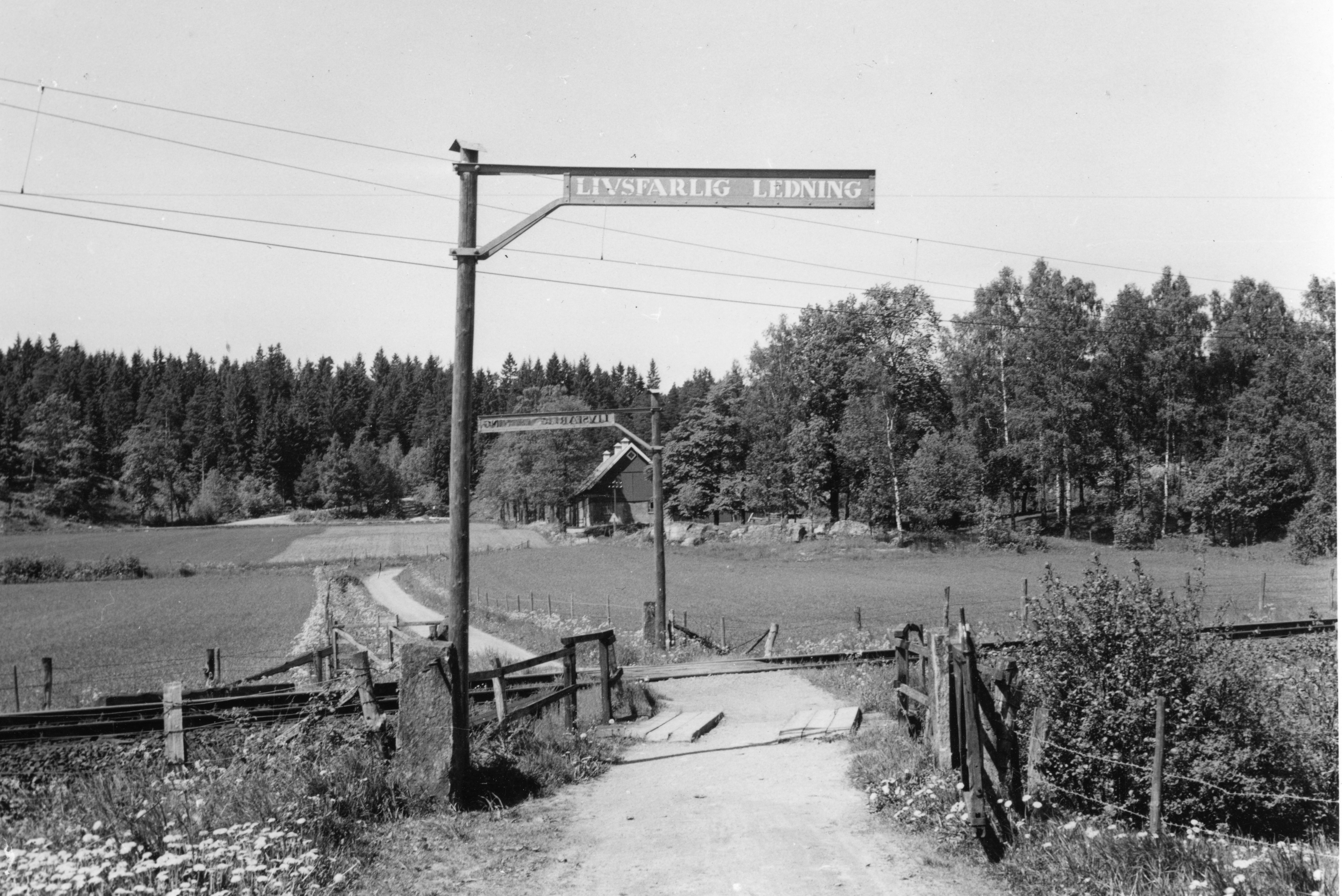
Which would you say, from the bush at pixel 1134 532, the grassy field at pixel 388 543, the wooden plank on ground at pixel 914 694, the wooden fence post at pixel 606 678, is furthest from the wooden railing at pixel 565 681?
the grassy field at pixel 388 543

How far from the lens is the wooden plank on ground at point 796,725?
444 inches

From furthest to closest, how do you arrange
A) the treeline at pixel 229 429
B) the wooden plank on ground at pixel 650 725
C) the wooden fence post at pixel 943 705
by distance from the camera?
the treeline at pixel 229 429 < the wooden plank on ground at pixel 650 725 < the wooden fence post at pixel 943 705

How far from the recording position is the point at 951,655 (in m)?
7.65

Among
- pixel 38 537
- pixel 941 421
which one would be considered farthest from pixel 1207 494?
pixel 38 537

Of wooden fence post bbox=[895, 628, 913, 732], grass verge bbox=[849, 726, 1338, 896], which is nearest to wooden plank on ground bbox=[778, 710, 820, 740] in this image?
wooden fence post bbox=[895, 628, 913, 732]

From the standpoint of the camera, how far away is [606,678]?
1252 centimetres

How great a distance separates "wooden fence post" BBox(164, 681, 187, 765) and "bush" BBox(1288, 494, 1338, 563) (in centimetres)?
4217

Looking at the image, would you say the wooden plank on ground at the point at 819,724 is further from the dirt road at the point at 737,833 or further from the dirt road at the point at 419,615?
the dirt road at the point at 419,615

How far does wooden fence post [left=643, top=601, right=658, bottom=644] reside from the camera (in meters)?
22.1

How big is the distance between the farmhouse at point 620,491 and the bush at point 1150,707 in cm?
6817

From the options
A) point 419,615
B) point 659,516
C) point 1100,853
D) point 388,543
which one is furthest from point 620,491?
point 1100,853

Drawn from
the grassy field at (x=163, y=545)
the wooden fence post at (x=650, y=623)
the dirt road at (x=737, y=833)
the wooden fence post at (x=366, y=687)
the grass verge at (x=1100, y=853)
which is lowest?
the grassy field at (x=163, y=545)

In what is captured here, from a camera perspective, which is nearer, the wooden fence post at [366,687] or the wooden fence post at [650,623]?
the wooden fence post at [366,687]

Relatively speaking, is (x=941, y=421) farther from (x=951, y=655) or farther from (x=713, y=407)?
(x=951, y=655)
